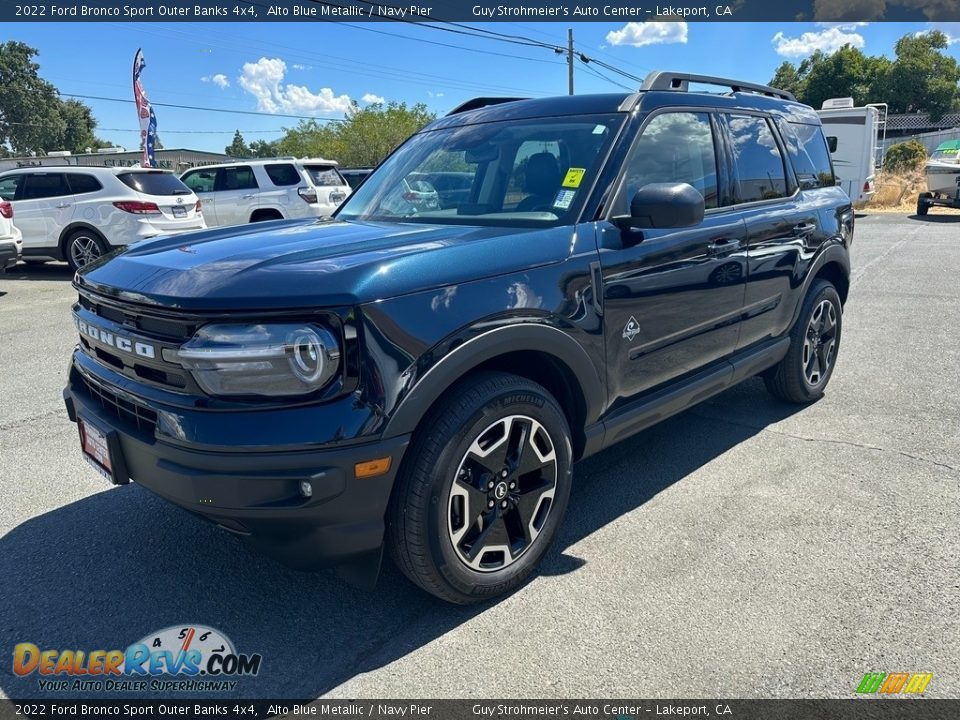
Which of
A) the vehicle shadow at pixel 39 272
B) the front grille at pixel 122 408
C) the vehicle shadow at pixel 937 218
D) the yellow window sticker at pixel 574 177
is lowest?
the vehicle shadow at pixel 39 272

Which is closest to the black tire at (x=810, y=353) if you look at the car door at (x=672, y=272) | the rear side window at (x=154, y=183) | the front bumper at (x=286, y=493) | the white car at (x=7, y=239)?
the car door at (x=672, y=272)

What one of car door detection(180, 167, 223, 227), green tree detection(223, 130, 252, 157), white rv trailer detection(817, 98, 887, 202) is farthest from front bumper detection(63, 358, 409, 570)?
green tree detection(223, 130, 252, 157)

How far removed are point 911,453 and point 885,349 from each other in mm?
2549

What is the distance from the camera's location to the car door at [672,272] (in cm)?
302

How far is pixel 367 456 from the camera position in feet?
7.16

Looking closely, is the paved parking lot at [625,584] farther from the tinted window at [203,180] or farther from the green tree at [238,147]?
the green tree at [238,147]

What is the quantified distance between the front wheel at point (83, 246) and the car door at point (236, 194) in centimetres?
298

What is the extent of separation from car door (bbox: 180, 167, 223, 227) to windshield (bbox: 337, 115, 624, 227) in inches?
441

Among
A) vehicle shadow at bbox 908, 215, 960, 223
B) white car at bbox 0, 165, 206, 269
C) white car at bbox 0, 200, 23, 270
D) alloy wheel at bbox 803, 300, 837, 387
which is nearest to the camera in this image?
alloy wheel at bbox 803, 300, 837, 387

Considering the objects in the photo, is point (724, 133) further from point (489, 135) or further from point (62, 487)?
point (62, 487)

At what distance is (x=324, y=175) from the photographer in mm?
13945

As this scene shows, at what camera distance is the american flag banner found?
2220 centimetres

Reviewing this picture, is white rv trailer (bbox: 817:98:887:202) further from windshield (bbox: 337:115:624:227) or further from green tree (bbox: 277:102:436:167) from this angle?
green tree (bbox: 277:102:436:167)

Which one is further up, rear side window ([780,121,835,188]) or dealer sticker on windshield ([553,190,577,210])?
rear side window ([780,121,835,188])
